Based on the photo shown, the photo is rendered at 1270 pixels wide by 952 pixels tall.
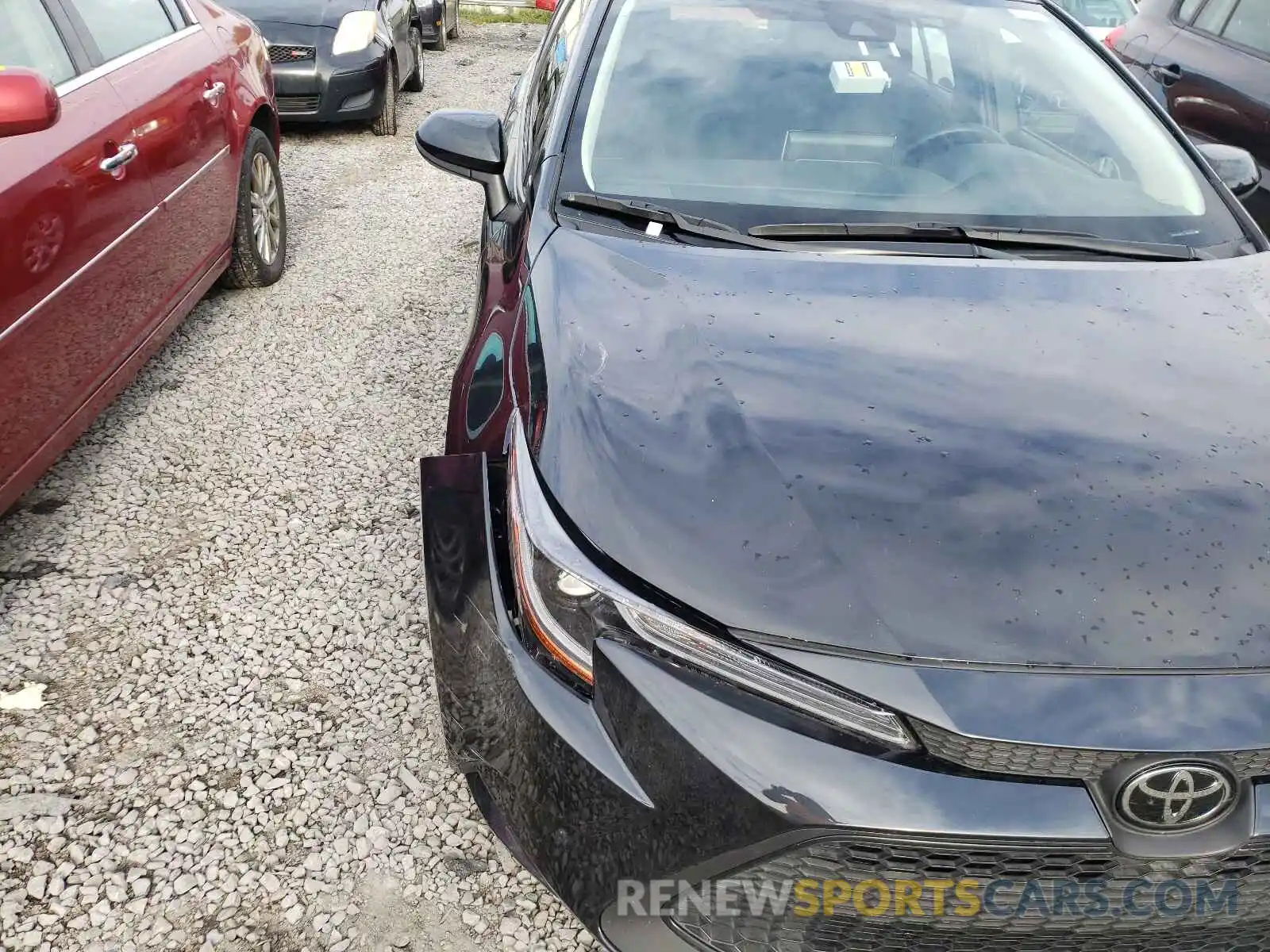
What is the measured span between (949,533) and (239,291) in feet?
13.1

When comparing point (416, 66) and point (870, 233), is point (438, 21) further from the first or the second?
point (870, 233)

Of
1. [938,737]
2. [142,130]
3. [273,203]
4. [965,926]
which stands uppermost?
[938,737]

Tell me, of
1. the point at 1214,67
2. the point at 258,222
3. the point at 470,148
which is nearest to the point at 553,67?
the point at 470,148

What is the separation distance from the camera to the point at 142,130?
3.24 m

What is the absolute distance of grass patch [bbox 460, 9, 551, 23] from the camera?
41.5 feet

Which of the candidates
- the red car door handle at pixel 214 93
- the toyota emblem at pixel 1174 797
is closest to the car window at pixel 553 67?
the red car door handle at pixel 214 93

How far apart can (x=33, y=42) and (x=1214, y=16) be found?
16.4 feet

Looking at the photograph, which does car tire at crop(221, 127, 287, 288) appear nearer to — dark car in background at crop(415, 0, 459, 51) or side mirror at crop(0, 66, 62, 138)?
side mirror at crop(0, 66, 62, 138)

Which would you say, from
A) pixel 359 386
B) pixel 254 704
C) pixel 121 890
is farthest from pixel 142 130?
pixel 121 890

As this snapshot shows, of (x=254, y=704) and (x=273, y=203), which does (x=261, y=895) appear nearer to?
(x=254, y=704)

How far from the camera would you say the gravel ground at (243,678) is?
1880 mm

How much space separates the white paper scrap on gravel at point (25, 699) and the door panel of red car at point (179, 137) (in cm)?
130

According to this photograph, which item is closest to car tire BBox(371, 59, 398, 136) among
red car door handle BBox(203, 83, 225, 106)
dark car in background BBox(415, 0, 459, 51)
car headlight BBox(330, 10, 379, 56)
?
car headlight BBox(330, 10, 379, 56)

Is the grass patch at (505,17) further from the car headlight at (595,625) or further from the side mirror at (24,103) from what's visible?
the car headlight at (595,625)
